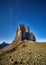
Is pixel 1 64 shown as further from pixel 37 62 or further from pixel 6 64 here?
pixel 37 62

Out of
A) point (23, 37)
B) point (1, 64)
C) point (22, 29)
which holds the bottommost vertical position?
point (1, 64)

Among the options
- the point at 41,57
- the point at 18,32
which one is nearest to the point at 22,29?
the point at 18,32

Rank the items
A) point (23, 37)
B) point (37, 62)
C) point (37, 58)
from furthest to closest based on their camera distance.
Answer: point (23, 37) → point (37, 58) → point (37, 62)

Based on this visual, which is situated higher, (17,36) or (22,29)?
(22,29)

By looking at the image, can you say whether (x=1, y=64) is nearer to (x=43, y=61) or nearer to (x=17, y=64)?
(x=17, y=64)

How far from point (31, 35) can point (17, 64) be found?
135 metres

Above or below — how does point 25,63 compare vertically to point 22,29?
below

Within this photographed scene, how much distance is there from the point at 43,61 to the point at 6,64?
4.56 meters

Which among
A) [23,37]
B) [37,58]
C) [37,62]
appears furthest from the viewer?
[23,37]

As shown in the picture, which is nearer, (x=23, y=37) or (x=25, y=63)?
(x=25, y=63)

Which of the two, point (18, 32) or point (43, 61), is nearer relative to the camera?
point (43, 61)

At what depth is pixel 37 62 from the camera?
12797mm

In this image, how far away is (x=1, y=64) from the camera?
13281mm

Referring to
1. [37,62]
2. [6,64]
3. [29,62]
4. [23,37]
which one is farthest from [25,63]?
[23,37]
